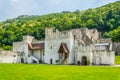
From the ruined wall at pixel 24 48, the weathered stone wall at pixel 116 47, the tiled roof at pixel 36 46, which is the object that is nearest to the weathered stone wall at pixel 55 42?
the tiled roof at pixel 36 46

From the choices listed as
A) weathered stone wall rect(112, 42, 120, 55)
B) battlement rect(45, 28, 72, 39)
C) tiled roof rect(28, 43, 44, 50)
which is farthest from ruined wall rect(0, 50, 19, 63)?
weathered stone wall rect(112, 42, 120, 55)

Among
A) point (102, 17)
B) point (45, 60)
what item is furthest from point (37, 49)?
point (102, 17)

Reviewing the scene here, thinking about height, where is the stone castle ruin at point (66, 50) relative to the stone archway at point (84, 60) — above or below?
above

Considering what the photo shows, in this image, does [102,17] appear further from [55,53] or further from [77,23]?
[55,53]

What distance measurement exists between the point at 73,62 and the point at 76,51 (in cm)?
263

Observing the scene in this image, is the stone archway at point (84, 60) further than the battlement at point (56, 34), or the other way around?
the battlement at point (56, 34)

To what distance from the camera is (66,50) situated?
A: 2660 inches

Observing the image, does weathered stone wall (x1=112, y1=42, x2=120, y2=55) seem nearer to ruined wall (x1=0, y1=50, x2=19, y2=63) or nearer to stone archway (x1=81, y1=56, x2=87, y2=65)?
stone archway (x1=81, y1=56, x2=87, y2=65)

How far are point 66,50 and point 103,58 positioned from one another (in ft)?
29.9

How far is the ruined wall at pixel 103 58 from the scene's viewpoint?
62688 mm

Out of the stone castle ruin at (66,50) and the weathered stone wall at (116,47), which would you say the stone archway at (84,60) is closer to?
the stone castle ruin at (66,50)

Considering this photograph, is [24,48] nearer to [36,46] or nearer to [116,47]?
[36,46]

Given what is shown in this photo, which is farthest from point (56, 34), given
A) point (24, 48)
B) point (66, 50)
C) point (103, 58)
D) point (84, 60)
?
point (24, 48)

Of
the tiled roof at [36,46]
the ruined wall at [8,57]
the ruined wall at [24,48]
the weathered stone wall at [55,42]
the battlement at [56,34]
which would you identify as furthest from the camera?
the ruined wall at [24,48]
